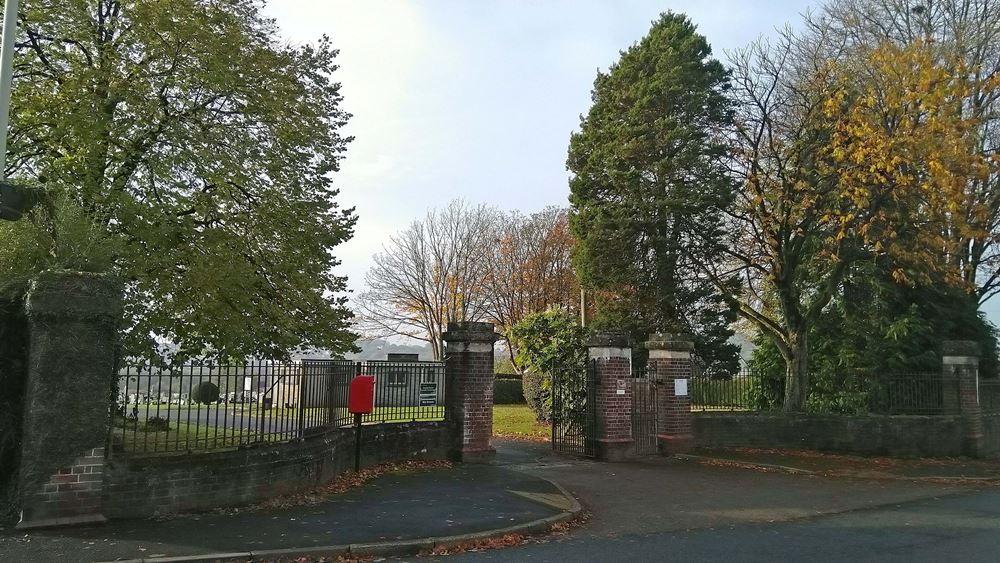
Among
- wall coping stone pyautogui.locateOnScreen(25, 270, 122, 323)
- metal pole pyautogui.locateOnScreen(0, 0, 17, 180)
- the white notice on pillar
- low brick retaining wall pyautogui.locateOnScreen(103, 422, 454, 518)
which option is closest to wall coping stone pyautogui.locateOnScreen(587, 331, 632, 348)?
the white notice on pillar

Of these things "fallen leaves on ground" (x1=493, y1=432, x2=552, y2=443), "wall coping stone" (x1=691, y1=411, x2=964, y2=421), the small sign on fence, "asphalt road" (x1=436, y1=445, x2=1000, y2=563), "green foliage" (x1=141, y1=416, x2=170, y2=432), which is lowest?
"asphalt road" (x1=436, y1=445, x2=1000, y2=563)

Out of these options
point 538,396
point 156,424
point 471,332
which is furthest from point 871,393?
point 156,424

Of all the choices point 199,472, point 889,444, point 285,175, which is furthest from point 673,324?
point 199,472

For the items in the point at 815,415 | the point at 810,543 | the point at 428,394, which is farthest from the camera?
the point at 815,415

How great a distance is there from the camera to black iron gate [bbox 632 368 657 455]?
15836mm

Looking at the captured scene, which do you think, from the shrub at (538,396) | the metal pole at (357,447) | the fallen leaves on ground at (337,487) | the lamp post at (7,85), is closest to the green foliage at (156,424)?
the fallen leaves on ground at (337,487)

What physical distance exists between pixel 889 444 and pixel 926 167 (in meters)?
6.90

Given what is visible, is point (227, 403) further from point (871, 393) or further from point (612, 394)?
point (871, 393)

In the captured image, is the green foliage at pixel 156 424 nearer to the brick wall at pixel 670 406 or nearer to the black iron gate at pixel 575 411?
the black iron gate at pixel 575 411

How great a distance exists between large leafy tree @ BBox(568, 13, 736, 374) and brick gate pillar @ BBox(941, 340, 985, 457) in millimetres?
6916

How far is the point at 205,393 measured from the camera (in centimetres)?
903

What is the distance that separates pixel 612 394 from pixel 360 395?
220 inches

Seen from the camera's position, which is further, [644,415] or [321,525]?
[644,415]

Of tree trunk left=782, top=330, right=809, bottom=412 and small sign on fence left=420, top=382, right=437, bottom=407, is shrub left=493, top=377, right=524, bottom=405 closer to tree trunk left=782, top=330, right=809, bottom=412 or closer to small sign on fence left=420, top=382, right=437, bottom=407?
tree trunk left=782, top=330, right=809, bottom=412
